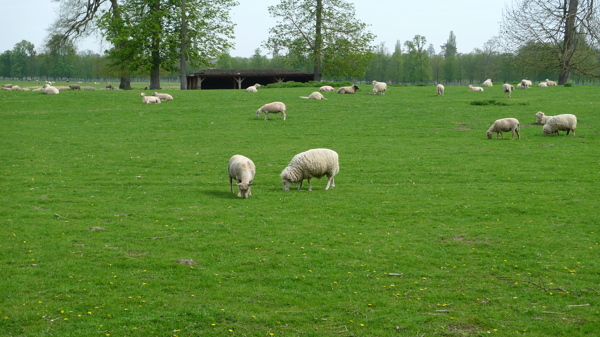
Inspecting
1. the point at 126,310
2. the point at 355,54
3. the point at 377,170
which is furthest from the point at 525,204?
the point at 355,54

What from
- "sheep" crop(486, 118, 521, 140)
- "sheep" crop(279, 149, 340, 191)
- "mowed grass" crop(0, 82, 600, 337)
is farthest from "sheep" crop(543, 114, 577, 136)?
"sheep" crop(279, 149, 340, 191)

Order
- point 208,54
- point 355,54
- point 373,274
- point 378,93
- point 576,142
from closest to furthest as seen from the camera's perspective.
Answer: point 373,274 → point 576,142 → point 378,93 → point 208,54 → point 355,54

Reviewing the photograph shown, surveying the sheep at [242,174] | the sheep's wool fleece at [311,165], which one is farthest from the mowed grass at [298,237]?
the sheep's wool fleece at [311,165]

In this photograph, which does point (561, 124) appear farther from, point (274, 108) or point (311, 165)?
point (311, 165)

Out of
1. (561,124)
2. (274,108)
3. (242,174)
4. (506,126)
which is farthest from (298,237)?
(274,108)

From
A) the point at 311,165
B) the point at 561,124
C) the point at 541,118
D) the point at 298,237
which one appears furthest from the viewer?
the point at 541,118

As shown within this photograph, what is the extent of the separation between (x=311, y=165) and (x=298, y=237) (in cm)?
→ 594

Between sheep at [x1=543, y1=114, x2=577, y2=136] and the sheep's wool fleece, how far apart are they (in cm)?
1837

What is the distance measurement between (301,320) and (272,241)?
15.2 ft

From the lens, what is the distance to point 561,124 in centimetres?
3284

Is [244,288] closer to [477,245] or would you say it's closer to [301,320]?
[301,320]

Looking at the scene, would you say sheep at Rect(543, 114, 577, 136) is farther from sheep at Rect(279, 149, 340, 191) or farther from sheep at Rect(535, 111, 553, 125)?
sheep at Rect(279, 149, 340, 191)

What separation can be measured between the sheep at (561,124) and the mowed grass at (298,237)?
0.69 m

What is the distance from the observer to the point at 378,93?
54.3 metres
